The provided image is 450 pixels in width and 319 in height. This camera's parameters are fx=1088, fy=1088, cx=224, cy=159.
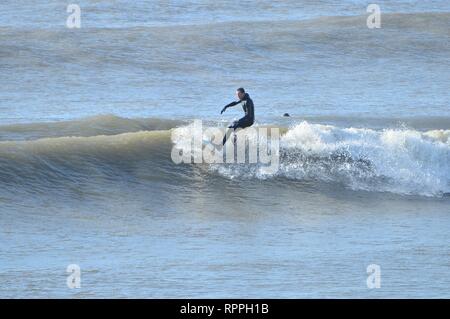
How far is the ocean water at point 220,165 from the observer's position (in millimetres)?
13195

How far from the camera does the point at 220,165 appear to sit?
18828mm

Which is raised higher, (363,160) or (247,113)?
(247,113)

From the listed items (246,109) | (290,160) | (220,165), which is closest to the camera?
(246,109)

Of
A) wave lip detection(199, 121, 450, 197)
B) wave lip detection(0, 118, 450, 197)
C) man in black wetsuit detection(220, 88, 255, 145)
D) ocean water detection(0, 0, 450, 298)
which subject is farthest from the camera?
wave lip detection(199, 121, 450, 197)

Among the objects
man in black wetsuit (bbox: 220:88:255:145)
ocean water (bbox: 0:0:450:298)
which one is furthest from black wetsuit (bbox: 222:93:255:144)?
ocean water (bbox: 0:0:450:298)

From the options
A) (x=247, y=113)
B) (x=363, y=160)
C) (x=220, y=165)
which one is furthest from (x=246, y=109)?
(x=363, y=160)

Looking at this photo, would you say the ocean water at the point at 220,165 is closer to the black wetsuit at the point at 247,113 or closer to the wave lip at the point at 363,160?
the wave lip at the point at 363,160

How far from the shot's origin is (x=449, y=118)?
22641 mm

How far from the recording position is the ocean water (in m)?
13.2

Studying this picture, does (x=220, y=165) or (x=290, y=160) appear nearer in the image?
(x=220, y=165)

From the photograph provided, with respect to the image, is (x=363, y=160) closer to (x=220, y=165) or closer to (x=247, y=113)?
(x=220, y=165)

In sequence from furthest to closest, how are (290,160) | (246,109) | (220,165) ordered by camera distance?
(290,160) → (220,165) → (246,109)

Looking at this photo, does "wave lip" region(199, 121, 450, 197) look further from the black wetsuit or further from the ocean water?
the black wetsuit
